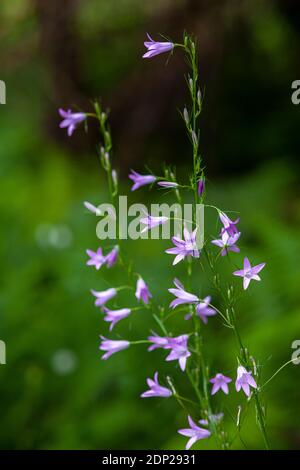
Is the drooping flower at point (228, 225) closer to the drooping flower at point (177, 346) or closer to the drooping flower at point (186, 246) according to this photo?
the drooping flower at point (186, 246)

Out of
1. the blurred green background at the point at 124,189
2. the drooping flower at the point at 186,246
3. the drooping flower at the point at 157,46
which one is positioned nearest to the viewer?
the drooping flower at the point at 186,246

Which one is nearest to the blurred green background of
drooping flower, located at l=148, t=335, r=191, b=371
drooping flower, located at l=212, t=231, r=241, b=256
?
drooping flower, located at l=148, t=335, r=191, b=371

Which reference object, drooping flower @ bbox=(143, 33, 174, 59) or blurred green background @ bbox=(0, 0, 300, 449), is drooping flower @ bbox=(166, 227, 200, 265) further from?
blurred green background @ bbox=(0, 0, 300, 449)

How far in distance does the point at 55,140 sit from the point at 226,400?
3420 mm

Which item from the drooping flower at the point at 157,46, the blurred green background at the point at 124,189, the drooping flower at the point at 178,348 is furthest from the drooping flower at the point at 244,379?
the blurred green background at the point at 124,189

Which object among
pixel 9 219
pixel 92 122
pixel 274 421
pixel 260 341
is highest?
pixel 92 122

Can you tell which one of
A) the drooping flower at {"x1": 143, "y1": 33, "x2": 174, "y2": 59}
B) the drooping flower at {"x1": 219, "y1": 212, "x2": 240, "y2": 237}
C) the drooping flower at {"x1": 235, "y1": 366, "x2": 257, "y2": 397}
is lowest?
the drooping flower at {"x1": 235, "y1": 366, "x2": 257, "y2": 397}

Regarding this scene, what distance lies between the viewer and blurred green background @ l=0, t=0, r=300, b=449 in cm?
291

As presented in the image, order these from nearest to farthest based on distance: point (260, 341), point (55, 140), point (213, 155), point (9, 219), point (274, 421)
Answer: point (274, 421) → point (260, 341) → point (9, 219) → point (213, 155) → point (55, 140)

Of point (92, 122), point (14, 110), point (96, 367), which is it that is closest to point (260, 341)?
point (96, 367)

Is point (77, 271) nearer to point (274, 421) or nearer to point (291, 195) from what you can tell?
point (274, 421)

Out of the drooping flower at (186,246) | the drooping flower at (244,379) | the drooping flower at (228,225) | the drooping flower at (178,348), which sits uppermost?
the drooping flower at (228,225)

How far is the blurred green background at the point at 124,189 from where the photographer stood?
9.54 ft

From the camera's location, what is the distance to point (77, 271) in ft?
11.1
